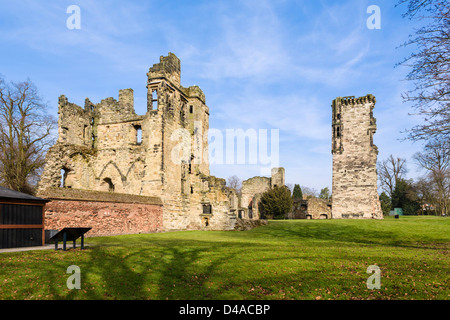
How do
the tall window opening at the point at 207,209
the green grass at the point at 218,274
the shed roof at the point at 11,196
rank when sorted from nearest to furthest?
1. the green grass at the point at 218,274
2. the shed roof at the point at 11,196
3. the tall window opening at the point at 207,209

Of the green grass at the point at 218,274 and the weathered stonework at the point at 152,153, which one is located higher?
the weathered stonework at the point at 152,153

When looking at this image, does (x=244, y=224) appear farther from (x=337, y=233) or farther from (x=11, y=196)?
(x=11, y=196)

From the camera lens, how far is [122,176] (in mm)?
25281

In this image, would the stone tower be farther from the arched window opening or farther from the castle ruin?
the arched window opening

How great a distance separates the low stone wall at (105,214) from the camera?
1543cm

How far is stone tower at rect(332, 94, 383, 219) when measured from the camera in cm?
3684

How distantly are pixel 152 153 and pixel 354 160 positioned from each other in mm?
25243

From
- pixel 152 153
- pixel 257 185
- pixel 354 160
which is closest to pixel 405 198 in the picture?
pixel 354 160

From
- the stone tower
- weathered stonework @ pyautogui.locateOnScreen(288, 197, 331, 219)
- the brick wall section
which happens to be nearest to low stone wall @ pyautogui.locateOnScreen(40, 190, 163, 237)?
the brick wall section

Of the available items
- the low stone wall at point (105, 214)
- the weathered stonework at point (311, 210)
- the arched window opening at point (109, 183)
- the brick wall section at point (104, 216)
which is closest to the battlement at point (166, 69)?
the arched window opening at point (109, 183)

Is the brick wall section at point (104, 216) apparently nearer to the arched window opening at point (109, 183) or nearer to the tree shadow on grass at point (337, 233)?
the arched window opening at point (109, 183)

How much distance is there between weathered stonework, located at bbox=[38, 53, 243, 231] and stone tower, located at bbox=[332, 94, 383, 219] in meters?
17.8

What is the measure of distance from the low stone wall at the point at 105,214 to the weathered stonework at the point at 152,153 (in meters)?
1.77
